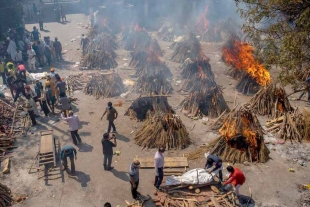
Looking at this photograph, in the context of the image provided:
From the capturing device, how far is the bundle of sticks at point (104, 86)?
54.4 feet

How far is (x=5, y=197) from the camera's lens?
9.17m

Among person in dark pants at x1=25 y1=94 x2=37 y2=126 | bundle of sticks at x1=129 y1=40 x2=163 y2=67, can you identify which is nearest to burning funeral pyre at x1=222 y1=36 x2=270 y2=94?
bundle of sticks at x1=129 y1=40 x2=163 y2=67

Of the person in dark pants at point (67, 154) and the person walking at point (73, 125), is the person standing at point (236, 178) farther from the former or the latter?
the person walking at point (73, 125)

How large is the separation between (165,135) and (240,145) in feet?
9.85

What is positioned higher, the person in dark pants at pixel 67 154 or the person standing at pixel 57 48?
the person standing at pixel 57 48

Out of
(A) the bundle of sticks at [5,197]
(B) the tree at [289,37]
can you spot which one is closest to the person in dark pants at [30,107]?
(A) the bundle of sticks at [5,197]

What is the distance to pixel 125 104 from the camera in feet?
51.6

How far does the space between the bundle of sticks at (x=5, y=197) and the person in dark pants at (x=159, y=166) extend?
4.68 meters

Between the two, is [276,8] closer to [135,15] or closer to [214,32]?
[214,32]

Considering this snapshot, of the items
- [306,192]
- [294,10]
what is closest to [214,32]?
[294,10]

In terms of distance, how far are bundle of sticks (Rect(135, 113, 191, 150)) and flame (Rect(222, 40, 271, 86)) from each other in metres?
6.83

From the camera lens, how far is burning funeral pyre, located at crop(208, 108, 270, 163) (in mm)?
11219

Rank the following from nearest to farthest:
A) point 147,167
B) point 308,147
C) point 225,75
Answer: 1. point 147,167
2. point 308,147
3. point 225,75

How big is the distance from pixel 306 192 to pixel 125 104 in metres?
9.38
